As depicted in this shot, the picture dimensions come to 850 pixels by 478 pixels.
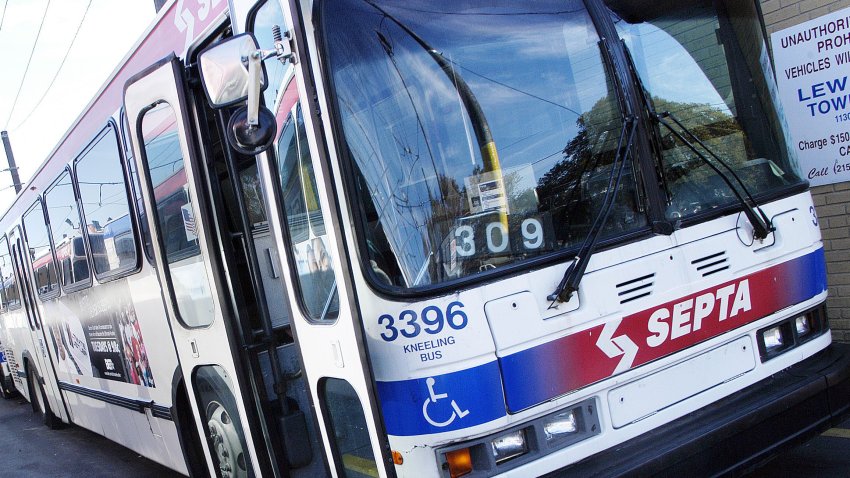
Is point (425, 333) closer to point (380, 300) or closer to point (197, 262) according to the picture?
point (380, 300)

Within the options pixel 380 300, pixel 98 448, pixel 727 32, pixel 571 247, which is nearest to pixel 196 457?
pixel 380 300

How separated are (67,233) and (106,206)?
1593 mm

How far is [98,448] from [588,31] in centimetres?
786

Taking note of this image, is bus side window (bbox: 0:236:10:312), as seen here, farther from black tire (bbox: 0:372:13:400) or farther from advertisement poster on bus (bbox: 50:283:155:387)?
black tire (bbox: 0:372:13:400)

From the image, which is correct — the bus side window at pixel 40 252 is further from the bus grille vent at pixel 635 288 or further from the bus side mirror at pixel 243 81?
the bus grille vent at pixel 635 288

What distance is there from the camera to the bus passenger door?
397 centimetres

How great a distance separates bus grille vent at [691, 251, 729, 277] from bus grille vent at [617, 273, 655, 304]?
0.26 metres

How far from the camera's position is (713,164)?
3457 millimetres

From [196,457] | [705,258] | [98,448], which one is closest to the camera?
[705,258]

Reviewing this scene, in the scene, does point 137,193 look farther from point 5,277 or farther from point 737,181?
point 5,277

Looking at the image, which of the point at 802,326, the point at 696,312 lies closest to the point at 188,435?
the point at 696,312

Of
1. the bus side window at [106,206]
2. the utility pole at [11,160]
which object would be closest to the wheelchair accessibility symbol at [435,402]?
the bus side window at [106,206]

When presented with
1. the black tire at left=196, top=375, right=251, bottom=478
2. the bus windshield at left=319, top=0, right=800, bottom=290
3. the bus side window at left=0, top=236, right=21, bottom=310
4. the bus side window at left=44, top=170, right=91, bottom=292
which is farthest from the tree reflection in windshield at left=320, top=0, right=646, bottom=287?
the bus side window at left=0, top=236, right=21, bottom=310

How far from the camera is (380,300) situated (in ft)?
9.56
